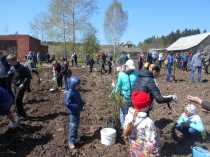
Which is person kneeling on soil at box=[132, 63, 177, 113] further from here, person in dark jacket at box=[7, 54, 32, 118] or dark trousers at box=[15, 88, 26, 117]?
dark trousers at box=[15, 88, 26, 117]

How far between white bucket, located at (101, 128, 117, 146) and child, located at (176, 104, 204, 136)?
1.37 metres

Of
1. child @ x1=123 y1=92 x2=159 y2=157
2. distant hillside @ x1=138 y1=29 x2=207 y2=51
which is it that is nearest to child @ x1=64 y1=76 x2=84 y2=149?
child @ x1=123 y1=92 x2=159 y2=157

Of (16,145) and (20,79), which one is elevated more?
(20,79)

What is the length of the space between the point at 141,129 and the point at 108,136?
269cm

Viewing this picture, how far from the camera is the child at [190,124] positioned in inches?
312

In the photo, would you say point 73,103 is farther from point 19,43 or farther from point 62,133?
point 19,43

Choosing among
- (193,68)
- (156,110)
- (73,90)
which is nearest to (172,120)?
(156,110)

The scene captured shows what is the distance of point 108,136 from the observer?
7.70 metres

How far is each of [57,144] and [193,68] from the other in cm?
1393

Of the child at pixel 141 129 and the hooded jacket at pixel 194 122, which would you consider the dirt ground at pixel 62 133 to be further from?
the child at pixel 141 129

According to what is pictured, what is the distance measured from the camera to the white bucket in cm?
770

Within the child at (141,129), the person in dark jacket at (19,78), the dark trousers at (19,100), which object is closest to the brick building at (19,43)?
the dark trousers at (19,100)

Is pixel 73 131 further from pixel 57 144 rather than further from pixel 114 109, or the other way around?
pixel 114 109

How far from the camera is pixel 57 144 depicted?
7898 mm
